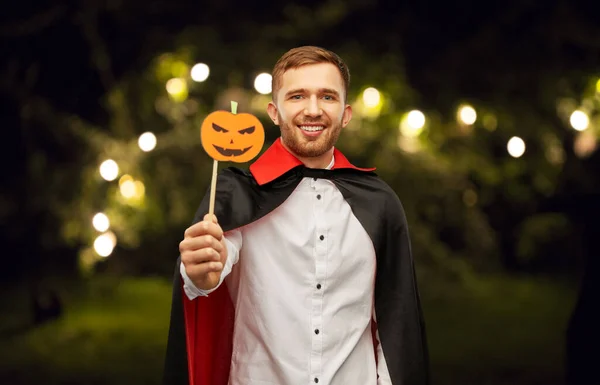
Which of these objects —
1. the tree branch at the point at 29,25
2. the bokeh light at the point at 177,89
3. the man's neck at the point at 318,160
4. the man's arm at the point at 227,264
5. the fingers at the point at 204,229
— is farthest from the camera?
the tree branch at the point at 29,25

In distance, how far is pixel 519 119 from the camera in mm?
3588

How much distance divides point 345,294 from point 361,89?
2050 mm

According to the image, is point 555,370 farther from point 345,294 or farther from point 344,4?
point 345,294

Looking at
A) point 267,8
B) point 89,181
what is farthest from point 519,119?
point 89,181

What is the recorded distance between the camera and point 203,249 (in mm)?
1456

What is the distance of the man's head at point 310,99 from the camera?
1717mm

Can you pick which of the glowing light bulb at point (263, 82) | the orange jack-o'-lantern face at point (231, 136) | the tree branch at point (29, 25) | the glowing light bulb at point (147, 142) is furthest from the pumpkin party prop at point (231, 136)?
the tree branch at point (29, 25)

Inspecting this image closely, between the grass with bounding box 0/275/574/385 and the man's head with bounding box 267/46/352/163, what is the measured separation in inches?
79.4

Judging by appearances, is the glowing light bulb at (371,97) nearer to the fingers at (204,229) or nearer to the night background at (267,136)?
the night background at (267,136)

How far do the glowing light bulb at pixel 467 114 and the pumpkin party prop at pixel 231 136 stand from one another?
83.2 inches

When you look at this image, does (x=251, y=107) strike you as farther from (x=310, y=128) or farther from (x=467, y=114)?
(x=310, y=128)

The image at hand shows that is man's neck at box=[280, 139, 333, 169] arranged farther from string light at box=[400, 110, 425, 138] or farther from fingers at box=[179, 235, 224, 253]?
string light at box=[400, 110, 425, 138]

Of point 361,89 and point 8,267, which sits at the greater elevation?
point 361,89

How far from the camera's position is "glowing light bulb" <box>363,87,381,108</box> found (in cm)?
351
